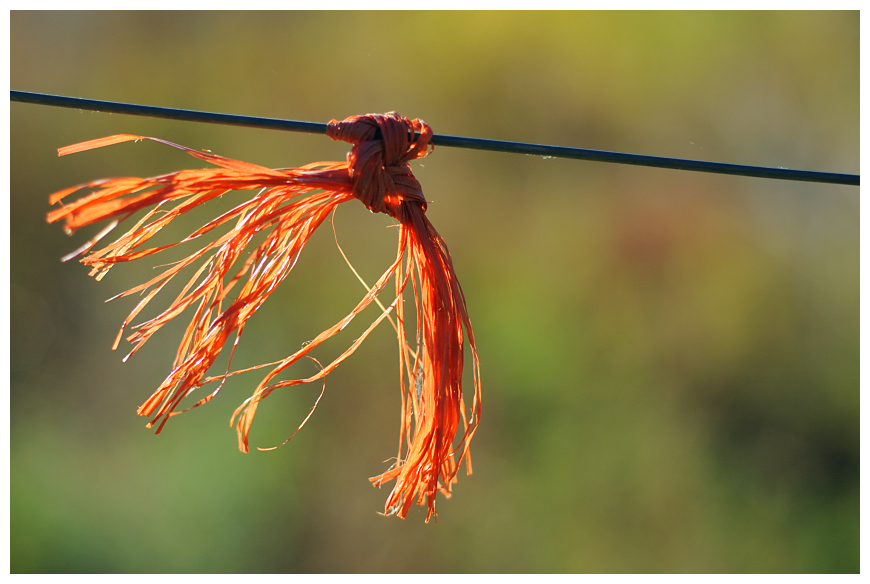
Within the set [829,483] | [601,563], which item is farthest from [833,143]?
[601,563]

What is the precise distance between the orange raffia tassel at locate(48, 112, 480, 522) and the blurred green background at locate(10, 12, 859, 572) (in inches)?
22.9

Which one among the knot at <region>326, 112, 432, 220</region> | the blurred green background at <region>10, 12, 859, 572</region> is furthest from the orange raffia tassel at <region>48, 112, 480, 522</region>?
the blurred green background at <region>10, 12, 859, 572</region>

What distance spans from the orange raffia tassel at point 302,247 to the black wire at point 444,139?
0.02 meters

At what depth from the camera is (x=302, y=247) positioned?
340 mm

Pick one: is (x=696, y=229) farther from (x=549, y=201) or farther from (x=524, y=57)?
(x=524, y=57)

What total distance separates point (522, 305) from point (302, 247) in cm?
64

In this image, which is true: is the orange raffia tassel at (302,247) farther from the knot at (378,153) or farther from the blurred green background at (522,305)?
the blurred green background at (522,305)

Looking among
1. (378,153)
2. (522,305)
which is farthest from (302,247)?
(522,305)

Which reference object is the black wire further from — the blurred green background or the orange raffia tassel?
the blurred green background

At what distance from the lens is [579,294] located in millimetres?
944

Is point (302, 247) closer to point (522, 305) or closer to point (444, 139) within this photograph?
point (444, 139)

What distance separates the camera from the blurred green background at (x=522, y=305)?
906mm

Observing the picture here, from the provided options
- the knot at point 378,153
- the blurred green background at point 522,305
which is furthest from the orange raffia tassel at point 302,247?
the blurred green background at point 522,305

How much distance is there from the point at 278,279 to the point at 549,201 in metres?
0.69
